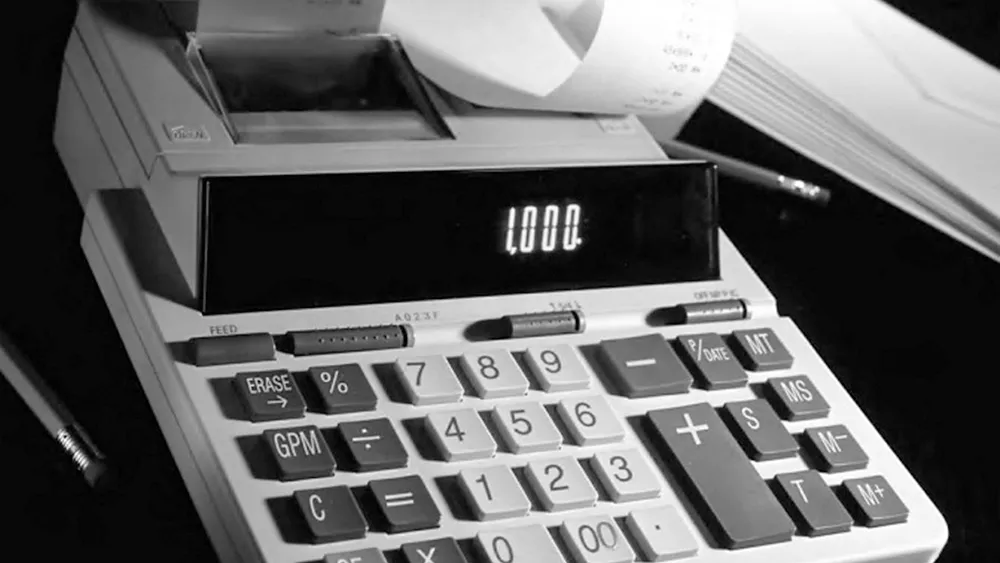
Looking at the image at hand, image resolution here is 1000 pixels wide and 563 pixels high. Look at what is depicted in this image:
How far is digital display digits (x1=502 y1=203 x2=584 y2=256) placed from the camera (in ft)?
2.18

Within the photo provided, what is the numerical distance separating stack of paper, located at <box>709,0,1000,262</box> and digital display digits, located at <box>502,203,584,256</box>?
0.75 feet

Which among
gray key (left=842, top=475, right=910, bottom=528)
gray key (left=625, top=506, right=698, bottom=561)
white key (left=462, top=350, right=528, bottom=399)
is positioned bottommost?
gray key (left=842, top=475, right=910, bottom=528)

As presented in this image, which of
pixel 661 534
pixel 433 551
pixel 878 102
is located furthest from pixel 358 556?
pixel 878 102

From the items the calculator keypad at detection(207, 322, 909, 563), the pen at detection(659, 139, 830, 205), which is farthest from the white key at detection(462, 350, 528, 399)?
the pen at detection(659, 139, 830, 205)

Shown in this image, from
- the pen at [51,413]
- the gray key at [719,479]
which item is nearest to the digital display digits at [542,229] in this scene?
the gray key at [719,479]

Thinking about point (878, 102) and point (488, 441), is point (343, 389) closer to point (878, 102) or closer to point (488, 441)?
point (488, 441)

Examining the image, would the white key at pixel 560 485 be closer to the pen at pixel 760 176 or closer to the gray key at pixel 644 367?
the gray key at pixel 644 367

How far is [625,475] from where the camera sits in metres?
0.59

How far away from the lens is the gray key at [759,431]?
627 mm

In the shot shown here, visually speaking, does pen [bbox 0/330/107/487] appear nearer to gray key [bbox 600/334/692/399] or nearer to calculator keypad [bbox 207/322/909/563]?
calculator keypad [bbox 207/322/909/563]

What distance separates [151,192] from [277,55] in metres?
0.12

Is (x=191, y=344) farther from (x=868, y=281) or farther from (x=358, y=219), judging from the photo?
(x=868, y=281)

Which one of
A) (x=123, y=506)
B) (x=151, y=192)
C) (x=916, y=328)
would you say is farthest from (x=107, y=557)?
(x=916, y=328)

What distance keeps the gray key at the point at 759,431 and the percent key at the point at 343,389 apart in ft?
0.56
